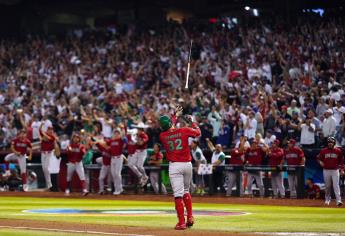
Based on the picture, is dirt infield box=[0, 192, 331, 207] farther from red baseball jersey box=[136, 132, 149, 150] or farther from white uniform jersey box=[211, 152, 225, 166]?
red baseball jersey box=[136, 132, 149, 150]

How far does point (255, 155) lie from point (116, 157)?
4671mm

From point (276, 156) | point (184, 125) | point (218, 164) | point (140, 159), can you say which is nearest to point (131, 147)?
point (140, 159)

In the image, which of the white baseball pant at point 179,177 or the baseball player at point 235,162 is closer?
the white baseball pant at point 179,177

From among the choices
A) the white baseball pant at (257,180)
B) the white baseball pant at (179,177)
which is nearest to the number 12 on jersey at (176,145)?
the white baseball pant at (179,177)

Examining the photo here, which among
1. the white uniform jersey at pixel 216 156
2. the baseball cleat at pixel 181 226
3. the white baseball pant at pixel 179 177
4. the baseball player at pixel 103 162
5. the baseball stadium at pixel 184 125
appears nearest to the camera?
the baseball cleat at pixel 181 226

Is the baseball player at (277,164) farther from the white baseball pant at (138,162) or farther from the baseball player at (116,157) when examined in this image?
the baseball player at (116,157)

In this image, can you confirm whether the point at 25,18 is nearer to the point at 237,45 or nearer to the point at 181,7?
the point at 181,7

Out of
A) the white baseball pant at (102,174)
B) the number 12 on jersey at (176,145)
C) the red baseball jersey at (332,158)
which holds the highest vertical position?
the number 12 on jersey at (176,145)

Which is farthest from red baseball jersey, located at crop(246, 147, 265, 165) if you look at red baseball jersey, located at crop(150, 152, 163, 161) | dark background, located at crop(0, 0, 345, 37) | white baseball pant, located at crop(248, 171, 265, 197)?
dark background, located at crop(0, 0, 345, 37)

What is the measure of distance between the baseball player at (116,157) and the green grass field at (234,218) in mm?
4401

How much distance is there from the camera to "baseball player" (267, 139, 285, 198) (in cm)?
2448

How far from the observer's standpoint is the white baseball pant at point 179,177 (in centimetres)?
1352

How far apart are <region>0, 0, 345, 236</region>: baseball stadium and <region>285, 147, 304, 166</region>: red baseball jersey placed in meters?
0.05

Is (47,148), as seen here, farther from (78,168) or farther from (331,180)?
(331,180)
